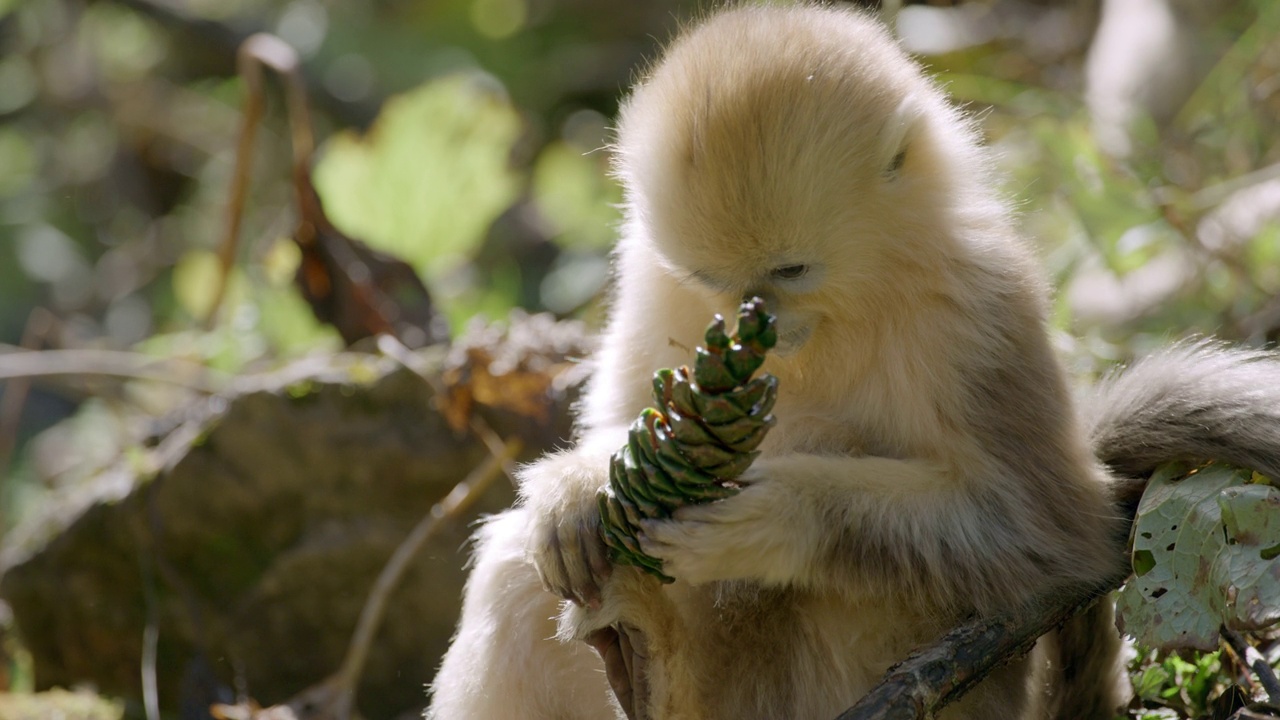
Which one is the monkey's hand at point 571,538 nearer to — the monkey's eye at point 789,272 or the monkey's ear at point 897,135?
the monkey's eye at point 789,272

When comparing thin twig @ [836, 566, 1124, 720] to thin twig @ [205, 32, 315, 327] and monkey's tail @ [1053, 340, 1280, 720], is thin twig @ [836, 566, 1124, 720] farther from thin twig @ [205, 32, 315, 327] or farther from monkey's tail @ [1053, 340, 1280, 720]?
thin twig @ [205, 32, 315, 327]

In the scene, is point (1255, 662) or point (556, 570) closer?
point (1255, 662)

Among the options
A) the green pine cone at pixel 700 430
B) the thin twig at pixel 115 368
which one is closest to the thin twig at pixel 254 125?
the thin twig at pixel 115 368

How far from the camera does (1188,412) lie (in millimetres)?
3023

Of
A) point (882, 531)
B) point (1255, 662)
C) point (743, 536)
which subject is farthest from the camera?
point (882, 531)

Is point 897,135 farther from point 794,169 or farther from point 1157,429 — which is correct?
point 1157,429

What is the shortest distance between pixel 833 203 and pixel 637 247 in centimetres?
66

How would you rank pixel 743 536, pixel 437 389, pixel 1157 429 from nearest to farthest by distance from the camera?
pixel 743 536 → pixel 1157 429 → pixel 437 389

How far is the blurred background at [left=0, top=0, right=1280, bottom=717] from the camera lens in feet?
15.9

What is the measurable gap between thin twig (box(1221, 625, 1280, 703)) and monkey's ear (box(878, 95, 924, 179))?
1296 mm

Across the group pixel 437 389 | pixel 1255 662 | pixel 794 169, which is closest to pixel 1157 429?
pixel 1255 662

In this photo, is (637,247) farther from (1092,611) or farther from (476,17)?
(476,17)

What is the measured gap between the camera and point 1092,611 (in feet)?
11.0

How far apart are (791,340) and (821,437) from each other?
354 millimetres
